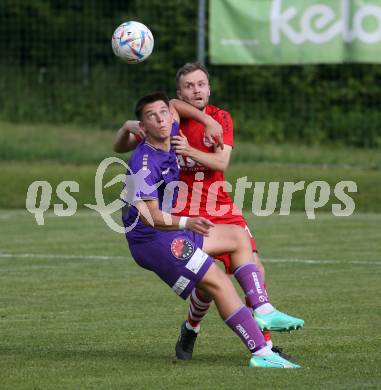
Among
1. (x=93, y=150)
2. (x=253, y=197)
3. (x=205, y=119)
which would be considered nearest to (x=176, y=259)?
(x=205, y=119)

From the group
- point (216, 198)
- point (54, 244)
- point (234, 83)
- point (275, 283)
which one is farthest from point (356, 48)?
point (216, 198)

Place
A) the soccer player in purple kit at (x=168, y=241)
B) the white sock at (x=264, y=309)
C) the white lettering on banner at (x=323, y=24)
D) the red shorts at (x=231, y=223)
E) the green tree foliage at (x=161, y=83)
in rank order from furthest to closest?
the green tree foliage at (x=161, y=83) → the white lettering on banner at (x=323, y=24) → the red shorts at (x=231, y=223) → the white sock at (x=264, y=309) → the soccer player in purple kit at (x=168, y=241)

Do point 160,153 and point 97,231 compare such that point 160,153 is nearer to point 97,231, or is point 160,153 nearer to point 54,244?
point 54,244

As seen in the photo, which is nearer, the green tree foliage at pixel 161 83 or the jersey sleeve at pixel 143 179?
the jersey sleeve at pixel 143 179

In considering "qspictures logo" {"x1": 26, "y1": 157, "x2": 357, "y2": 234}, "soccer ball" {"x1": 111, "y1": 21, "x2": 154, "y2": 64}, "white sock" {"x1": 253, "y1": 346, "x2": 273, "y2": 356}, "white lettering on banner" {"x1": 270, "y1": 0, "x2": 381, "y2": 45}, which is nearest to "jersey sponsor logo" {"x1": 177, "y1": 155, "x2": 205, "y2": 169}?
"soccer ball" {"x1": 111, "y1": 21, "x2": 154, "y2": 64}

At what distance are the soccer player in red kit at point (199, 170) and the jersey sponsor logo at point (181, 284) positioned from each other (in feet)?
1.84

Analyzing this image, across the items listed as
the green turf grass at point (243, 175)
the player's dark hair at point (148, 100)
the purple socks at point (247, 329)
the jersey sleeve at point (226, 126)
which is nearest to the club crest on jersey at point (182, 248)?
the purple socks at point (247, 329)

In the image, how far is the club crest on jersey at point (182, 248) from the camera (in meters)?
7.65

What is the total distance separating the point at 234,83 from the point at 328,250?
35.3ft

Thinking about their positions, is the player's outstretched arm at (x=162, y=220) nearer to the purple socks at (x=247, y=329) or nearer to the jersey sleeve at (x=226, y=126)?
the purple socks at (x=247, y=329)

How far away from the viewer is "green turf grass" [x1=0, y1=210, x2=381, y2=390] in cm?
735

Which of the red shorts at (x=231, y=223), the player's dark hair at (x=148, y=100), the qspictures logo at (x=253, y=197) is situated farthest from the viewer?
the qspictures logo at (x=253, y=197)

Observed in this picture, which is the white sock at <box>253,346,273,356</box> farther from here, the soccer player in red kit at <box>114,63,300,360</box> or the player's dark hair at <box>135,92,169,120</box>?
the player's dark hair at <box>135,92,169,120</box>

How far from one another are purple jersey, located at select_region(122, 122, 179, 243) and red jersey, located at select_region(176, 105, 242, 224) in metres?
0.50
